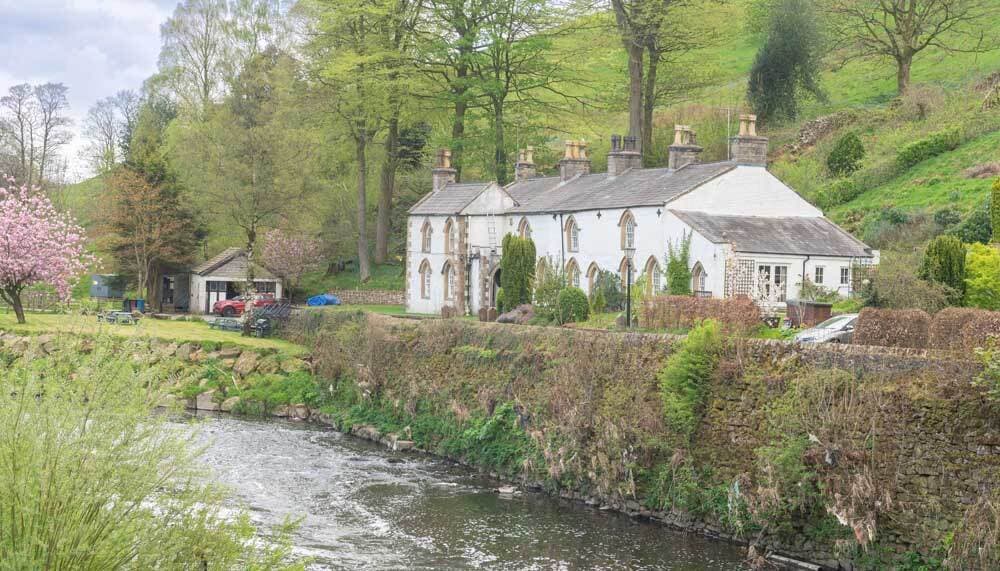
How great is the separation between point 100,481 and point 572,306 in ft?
87.0

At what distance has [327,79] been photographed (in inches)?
2459

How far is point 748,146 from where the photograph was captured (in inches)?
1609

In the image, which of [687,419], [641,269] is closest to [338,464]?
[687,419]

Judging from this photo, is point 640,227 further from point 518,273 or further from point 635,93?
point 635,93

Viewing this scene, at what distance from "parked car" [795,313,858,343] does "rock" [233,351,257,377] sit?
23434mm

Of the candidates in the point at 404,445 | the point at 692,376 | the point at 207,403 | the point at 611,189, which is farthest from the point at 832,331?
the point at 207,403

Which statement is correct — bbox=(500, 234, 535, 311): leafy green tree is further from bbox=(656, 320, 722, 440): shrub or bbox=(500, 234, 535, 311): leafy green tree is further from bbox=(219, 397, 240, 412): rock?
bbox=(656, 320, 722, 440): shrub

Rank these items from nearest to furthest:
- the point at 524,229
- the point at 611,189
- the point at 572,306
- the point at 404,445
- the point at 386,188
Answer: the point at 404,445, the point at 572,306, the point at 611,189, the point at 524,229, the point at 386,188

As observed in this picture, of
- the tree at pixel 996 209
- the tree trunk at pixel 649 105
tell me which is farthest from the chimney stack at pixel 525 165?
the tree at pixel 996 209

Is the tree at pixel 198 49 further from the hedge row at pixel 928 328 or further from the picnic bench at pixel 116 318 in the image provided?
the hedge row at pixel 928 328

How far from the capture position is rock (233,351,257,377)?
42344 mm

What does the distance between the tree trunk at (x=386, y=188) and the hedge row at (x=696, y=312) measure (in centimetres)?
3321

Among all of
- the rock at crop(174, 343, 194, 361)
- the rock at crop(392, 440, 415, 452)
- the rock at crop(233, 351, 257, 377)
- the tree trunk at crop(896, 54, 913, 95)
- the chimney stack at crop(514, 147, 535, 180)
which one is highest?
the tree trunk at crop(896, 54, 913, 95)

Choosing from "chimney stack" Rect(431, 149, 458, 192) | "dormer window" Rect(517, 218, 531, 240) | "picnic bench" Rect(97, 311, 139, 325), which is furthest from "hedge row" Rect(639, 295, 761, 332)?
"chimney stack" Rect(431, 149, 458, 192)
